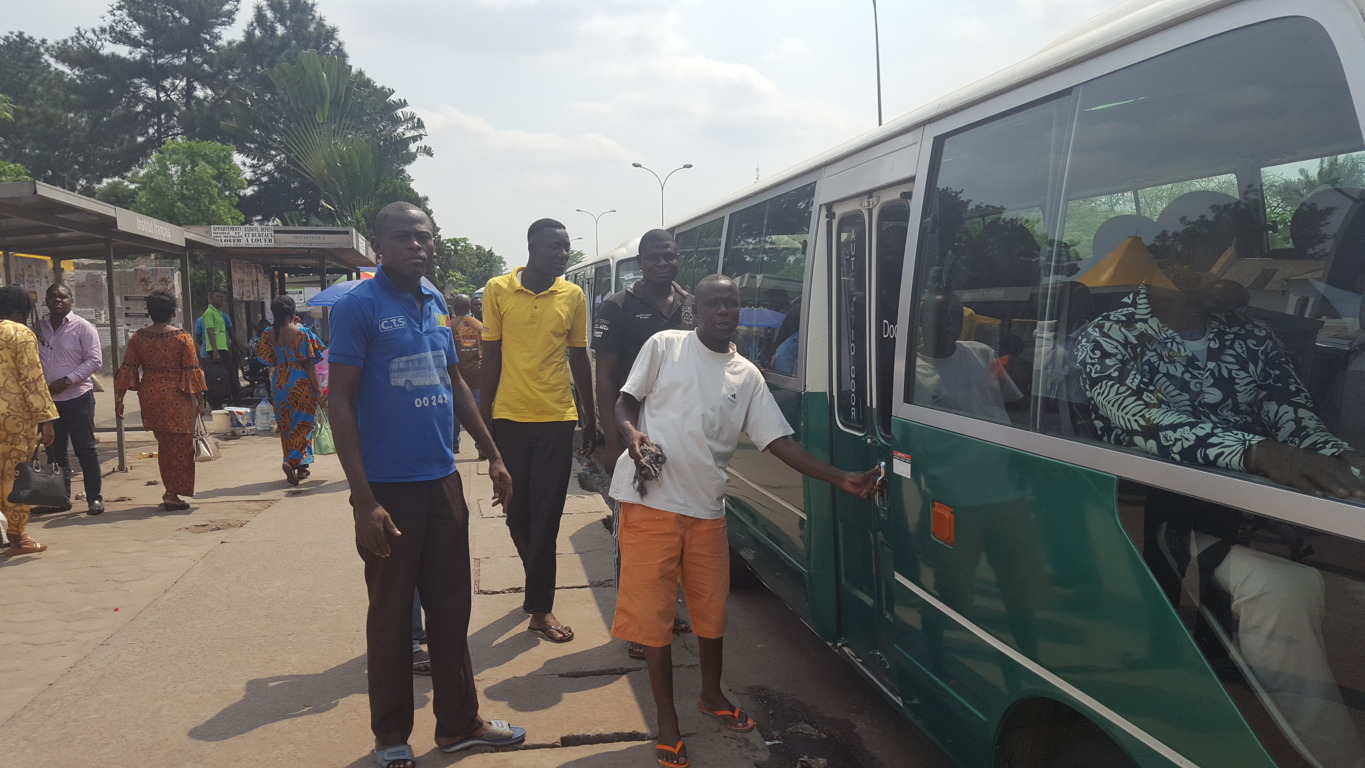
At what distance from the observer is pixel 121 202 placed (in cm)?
4353

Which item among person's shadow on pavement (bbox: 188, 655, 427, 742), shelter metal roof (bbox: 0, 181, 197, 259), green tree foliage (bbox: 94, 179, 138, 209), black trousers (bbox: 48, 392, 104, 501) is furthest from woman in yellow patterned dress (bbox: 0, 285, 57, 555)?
green tree foliage (bbox: 94, 179, 138, 209)

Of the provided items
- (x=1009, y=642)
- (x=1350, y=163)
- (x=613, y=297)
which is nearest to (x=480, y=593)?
(x=613, y=297)

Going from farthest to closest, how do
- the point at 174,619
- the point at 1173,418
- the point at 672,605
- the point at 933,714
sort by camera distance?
the point at 174,619, the point at 672,605, the point at 933,714, the point at 1173,418

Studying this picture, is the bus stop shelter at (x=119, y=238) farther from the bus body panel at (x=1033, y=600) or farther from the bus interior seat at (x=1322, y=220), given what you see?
the bus interior seat at (x=1322, y=220)

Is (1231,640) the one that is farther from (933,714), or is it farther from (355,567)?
(355,567)

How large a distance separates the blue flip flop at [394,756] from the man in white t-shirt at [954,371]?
2231mm

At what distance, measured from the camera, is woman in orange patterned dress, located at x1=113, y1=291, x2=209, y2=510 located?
7.77 metres

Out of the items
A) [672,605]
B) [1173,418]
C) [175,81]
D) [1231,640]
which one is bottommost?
[672,605]

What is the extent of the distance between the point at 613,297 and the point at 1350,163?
3217 millimetres

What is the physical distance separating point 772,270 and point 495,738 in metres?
2.69

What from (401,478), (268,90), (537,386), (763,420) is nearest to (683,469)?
(763,420)

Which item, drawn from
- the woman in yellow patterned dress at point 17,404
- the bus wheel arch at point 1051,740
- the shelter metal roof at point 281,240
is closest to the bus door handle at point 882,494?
the bus wheel arch at point 1051,740

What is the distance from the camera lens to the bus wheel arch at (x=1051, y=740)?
2.36m

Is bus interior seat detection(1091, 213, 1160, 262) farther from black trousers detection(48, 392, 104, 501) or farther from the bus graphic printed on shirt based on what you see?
black trousers detection(48, 392, 104, 501)
